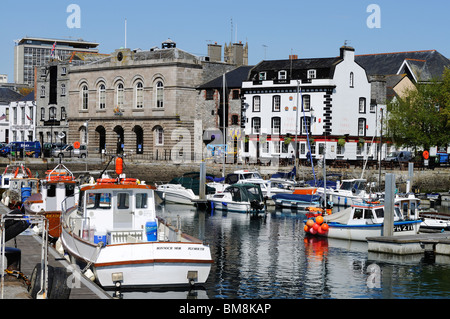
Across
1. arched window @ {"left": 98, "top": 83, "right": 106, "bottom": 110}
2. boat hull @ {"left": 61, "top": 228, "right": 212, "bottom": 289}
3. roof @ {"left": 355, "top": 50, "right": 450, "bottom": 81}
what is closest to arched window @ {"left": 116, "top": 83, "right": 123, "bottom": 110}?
arched window @ {"left": 98, "top": 83, "right": 106, "bottom": 110}

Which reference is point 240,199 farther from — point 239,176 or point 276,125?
point 276,125

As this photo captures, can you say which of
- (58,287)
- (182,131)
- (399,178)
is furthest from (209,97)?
(58,287)

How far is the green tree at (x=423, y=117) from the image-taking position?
68.6m

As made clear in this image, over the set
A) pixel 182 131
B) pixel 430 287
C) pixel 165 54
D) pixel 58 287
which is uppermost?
pixel 165 54

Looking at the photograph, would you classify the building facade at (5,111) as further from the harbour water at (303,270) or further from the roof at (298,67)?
the harbour water at (303,270)

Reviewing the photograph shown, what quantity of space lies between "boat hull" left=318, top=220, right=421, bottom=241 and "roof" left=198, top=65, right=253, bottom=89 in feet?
136

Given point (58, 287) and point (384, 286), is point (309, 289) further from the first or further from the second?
point (58, 287)

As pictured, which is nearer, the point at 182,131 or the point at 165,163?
the point at 165,163

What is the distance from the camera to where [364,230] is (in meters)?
35.8

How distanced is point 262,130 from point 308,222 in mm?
36540

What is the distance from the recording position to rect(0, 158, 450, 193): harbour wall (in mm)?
64000

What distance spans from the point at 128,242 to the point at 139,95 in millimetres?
60949

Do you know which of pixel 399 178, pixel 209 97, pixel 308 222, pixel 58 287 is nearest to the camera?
pixel 58 287
